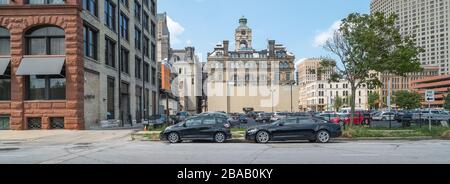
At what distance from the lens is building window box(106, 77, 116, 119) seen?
133 ft

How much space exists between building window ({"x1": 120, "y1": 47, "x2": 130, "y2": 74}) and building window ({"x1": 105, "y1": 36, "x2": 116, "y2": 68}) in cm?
304

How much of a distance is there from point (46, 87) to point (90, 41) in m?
5.97

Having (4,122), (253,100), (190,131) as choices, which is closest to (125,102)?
(4,122)

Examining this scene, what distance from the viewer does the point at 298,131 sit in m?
21.2

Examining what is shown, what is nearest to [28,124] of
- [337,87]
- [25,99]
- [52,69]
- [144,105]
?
[25,99]

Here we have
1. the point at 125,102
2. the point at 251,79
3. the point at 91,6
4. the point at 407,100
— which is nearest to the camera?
the point at 91,6

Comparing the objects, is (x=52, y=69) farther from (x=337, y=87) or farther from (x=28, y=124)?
(x=337, y=87)

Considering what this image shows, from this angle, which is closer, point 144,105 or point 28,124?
point 28,124

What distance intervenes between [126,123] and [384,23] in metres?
29.5

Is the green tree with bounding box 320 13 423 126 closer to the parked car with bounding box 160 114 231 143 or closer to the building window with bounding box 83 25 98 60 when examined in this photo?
the parked car with bounding box 160 114 231 143

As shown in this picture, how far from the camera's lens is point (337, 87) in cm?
16050

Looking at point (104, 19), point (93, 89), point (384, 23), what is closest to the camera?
point (384, 23)

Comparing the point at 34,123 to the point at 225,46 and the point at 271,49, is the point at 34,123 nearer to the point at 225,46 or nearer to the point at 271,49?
the point at 271,49

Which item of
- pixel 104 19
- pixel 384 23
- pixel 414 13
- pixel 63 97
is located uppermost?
pixel 414 13
